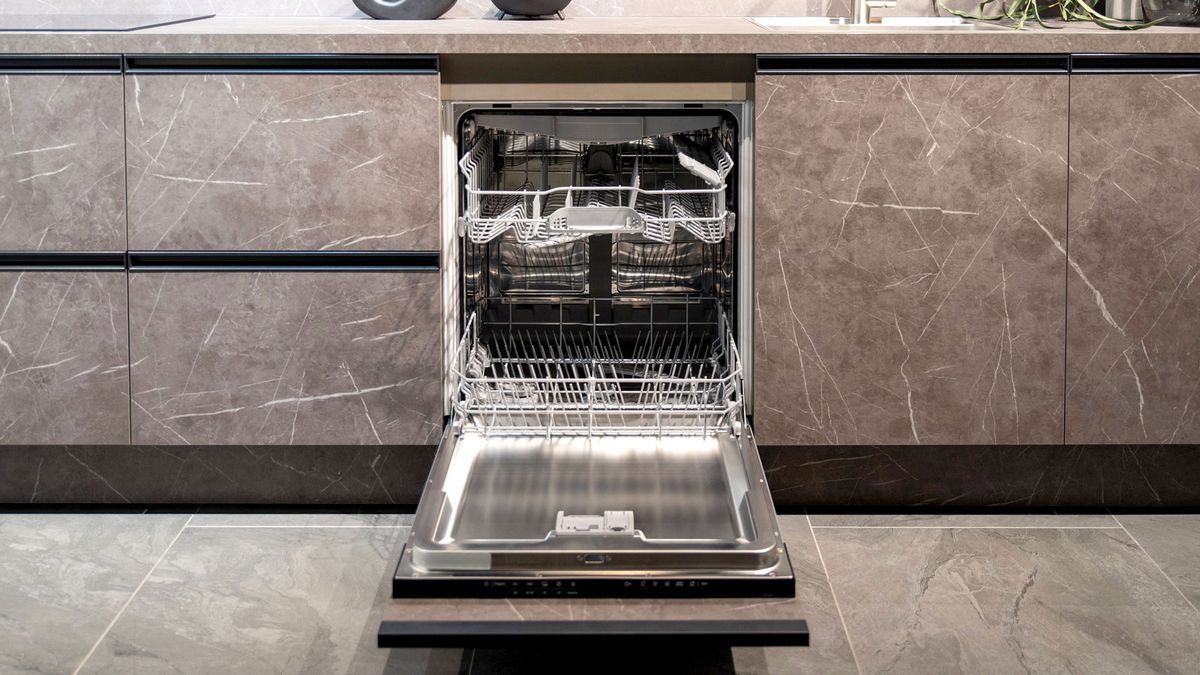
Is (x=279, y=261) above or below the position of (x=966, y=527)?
above

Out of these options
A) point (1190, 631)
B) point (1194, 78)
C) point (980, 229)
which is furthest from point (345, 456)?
point (1194, 78)

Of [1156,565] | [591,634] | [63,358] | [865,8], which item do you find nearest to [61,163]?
[63,358]

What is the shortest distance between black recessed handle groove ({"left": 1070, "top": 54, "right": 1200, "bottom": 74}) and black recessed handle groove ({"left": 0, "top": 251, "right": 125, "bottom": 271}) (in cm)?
188

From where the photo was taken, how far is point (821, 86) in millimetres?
2496

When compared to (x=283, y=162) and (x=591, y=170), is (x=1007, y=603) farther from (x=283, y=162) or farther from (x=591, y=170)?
(x=283, y=162)

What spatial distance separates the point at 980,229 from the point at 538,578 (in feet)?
4.12

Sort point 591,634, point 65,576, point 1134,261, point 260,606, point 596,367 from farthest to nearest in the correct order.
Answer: point 596,367, point 1134,261, point 65,576, point 260,606, point 591,634

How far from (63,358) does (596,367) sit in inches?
41.6

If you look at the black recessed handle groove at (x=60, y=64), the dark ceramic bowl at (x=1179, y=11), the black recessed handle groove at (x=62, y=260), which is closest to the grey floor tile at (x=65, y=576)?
the black recessed handle groove at (x=62, y=260)

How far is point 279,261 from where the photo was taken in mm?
2574

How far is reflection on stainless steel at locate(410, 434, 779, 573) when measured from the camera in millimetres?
1782

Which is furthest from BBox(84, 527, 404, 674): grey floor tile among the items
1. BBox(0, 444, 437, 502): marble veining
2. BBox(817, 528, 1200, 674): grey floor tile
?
BBox(817, 528, 1200, 674): grey floor tile

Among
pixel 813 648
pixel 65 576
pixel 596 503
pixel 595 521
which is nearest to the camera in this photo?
pixel 595 521

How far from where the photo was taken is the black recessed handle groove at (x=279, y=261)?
2.57 m
